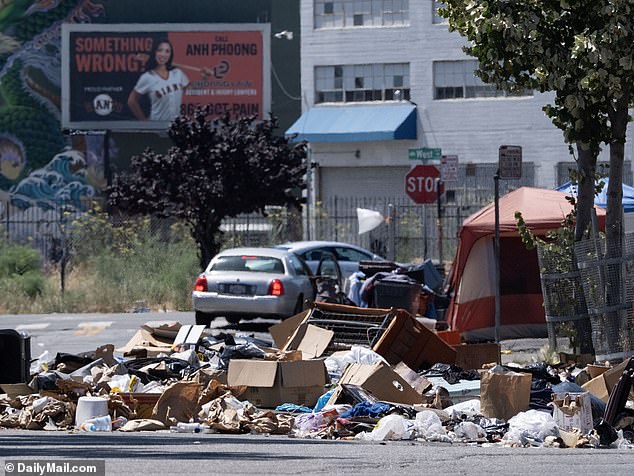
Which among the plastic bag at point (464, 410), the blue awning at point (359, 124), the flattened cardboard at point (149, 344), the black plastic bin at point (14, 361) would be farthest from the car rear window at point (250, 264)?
the blue awning at point (359, 124)

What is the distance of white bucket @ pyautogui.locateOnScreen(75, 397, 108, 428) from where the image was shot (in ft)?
39.2

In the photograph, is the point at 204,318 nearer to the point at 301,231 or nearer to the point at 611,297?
the point at 611,297

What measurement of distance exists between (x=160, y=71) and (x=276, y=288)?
108 feet

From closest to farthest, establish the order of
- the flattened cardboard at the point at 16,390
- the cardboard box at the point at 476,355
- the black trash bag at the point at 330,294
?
1. the flattened cardboard at the point at 16,390
2. the cardboard box at the point at 476,355
3. the black trash bag at the point at 330,294

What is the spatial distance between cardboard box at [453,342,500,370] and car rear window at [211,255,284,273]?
25.7 feet

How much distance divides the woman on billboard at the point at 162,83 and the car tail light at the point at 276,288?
32.3 metres

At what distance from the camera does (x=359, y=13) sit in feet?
151

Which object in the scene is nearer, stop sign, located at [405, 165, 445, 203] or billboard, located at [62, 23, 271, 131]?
stop sign, located at [405, 165, 445, 203]

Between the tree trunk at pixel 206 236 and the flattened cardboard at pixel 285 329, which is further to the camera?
the tree trunk at pixel 206 236

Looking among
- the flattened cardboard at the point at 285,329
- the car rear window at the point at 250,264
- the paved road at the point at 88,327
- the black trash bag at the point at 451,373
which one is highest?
the car rear window at the point at 250,264

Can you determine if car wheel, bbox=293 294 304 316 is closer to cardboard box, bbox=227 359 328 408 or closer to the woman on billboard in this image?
cardboard box, bbox=227 359 328 408

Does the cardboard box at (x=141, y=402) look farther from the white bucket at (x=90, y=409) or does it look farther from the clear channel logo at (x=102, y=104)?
the clear channel logo at (x=102, y=104)

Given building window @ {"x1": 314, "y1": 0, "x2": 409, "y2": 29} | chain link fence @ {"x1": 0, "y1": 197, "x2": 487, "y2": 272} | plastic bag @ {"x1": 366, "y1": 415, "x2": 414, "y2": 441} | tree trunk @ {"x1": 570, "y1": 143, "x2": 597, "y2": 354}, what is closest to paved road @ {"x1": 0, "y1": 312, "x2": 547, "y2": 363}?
tree trunk @ {"x1": 570, "y1": 143, "x2": 597, "y2": 354}

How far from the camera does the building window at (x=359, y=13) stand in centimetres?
4584
